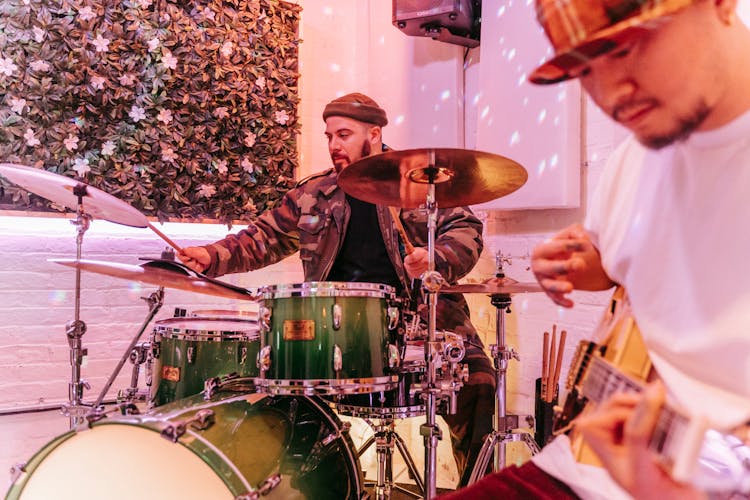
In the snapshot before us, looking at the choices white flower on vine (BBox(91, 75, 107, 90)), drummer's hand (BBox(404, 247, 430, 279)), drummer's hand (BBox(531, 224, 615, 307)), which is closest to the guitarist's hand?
drummer's hand (BBox(531, 224, 615, 307))

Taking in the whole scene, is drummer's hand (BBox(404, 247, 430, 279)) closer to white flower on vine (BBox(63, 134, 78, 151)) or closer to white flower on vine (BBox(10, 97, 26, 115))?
white flower on vine (BBox(63, 134, 78, 151))

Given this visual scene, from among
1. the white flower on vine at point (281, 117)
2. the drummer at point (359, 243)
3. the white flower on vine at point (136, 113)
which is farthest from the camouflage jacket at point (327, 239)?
the white flower on vine at point (136, 113)

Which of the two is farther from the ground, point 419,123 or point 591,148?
point 419,123

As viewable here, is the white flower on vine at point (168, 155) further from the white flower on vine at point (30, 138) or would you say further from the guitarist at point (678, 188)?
the guitarist at point (678, 188)

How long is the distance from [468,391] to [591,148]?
0.99m

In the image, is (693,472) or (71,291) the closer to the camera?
(693,472)

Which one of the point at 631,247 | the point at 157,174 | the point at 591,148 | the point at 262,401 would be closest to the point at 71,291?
the point at 157,174

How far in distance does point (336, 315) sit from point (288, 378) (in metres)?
0.21

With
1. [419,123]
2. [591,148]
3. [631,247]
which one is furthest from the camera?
[419,123]

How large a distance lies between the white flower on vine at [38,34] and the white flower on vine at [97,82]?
0.24m

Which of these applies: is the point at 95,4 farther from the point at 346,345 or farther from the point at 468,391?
the point at 468,391

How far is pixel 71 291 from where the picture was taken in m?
2.67

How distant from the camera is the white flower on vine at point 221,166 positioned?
2.94 m

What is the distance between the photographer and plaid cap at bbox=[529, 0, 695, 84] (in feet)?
1.44
